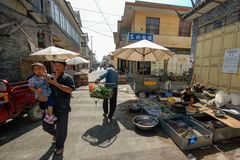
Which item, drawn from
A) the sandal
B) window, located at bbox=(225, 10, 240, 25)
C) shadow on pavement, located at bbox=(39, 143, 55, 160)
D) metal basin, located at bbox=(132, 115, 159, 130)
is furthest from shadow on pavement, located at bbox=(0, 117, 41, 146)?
window, located at bbox=(225, 10, 240, 25)

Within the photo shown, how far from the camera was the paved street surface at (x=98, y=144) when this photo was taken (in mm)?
2791

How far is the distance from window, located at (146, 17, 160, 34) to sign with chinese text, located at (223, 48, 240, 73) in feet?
31.7

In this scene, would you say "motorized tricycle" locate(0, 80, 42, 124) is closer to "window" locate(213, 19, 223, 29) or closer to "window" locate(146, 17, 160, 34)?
"window" locate(213, 19, 223, 29)

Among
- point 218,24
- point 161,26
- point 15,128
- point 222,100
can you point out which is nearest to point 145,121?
point 222,100

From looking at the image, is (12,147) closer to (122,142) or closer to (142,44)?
(122,142)

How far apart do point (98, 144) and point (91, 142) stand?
7.9 inches

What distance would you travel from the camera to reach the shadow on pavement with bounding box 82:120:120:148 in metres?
3.27

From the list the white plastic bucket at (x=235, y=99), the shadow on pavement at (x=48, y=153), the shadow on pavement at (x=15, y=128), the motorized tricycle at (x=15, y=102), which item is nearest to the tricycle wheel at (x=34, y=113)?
the motorized tricycle at (x=15, y=102)

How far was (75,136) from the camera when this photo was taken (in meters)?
3.52

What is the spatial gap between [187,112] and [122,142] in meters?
2.43

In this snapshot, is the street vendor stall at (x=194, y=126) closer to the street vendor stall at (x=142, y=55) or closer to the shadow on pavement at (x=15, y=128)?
the street vendor stall at (x=142, y=55)

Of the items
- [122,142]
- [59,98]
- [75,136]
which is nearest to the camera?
[59,98]

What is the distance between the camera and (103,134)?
3639 mm

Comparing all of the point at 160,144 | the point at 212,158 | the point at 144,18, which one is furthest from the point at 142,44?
the point at 144,18
